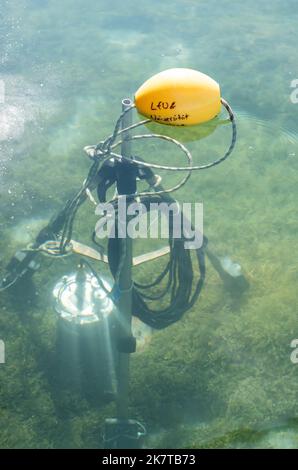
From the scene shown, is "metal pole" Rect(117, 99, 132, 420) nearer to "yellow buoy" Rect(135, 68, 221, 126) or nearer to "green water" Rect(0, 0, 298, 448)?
"yellow buoy" Rect(135, 68, 221, 126)

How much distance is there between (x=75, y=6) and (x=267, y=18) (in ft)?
19.3

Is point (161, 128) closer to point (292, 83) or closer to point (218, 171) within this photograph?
point (218, 171)

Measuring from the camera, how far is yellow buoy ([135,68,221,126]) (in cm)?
414

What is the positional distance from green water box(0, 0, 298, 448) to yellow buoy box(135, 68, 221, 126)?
3567mm

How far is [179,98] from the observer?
4.13 metres

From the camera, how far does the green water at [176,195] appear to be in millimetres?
6078

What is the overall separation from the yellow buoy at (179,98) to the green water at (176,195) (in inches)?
140

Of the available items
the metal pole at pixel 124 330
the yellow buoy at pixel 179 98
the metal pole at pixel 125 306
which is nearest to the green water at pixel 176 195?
the metal pole at pixel 124 330

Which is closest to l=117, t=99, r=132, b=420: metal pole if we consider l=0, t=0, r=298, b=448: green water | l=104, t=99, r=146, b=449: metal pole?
l=104, t=99, r=146, b=449: metal pole

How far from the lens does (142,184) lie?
9.06m

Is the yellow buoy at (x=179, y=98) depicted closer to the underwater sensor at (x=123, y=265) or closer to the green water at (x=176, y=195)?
the underwater sensor at (x=123, y=265)

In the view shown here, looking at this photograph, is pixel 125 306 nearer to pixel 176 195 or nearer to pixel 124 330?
pixel 124 330

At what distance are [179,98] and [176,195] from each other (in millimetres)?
4677
